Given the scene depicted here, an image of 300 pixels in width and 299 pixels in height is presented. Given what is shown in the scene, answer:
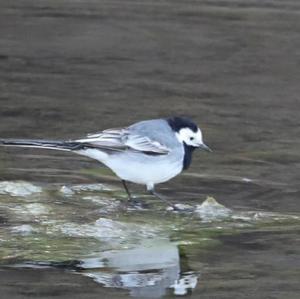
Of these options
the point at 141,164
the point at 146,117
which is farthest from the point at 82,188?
the point at 146,117

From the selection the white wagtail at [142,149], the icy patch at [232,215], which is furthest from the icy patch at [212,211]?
the white wagtail at [142,149]

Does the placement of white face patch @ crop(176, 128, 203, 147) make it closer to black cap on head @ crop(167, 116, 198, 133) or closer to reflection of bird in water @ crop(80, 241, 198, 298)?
black cap on head @ crop(167, 116, 198, 133)

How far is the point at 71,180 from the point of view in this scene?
10.1m

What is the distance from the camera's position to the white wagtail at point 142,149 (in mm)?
9195

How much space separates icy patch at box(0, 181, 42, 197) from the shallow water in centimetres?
2

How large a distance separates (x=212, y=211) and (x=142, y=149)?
0.67 meters

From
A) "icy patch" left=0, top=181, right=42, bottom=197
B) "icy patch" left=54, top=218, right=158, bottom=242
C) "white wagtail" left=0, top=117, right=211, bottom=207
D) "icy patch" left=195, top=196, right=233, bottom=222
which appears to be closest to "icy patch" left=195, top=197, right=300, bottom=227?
"icy patch" left=195, top=196, right=233, bottom=222

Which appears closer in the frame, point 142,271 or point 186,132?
point 142,271

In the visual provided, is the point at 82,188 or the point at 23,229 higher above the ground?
the point at 82,188

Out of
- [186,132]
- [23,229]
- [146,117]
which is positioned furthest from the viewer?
[146,117]

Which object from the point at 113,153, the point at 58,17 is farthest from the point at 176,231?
the point at 58,17

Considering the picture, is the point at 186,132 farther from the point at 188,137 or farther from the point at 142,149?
the point at 142,149

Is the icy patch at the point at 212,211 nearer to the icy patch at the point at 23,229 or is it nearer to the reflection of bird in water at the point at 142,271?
the reflection of bird in water at the point at 142,271

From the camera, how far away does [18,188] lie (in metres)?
9.65
